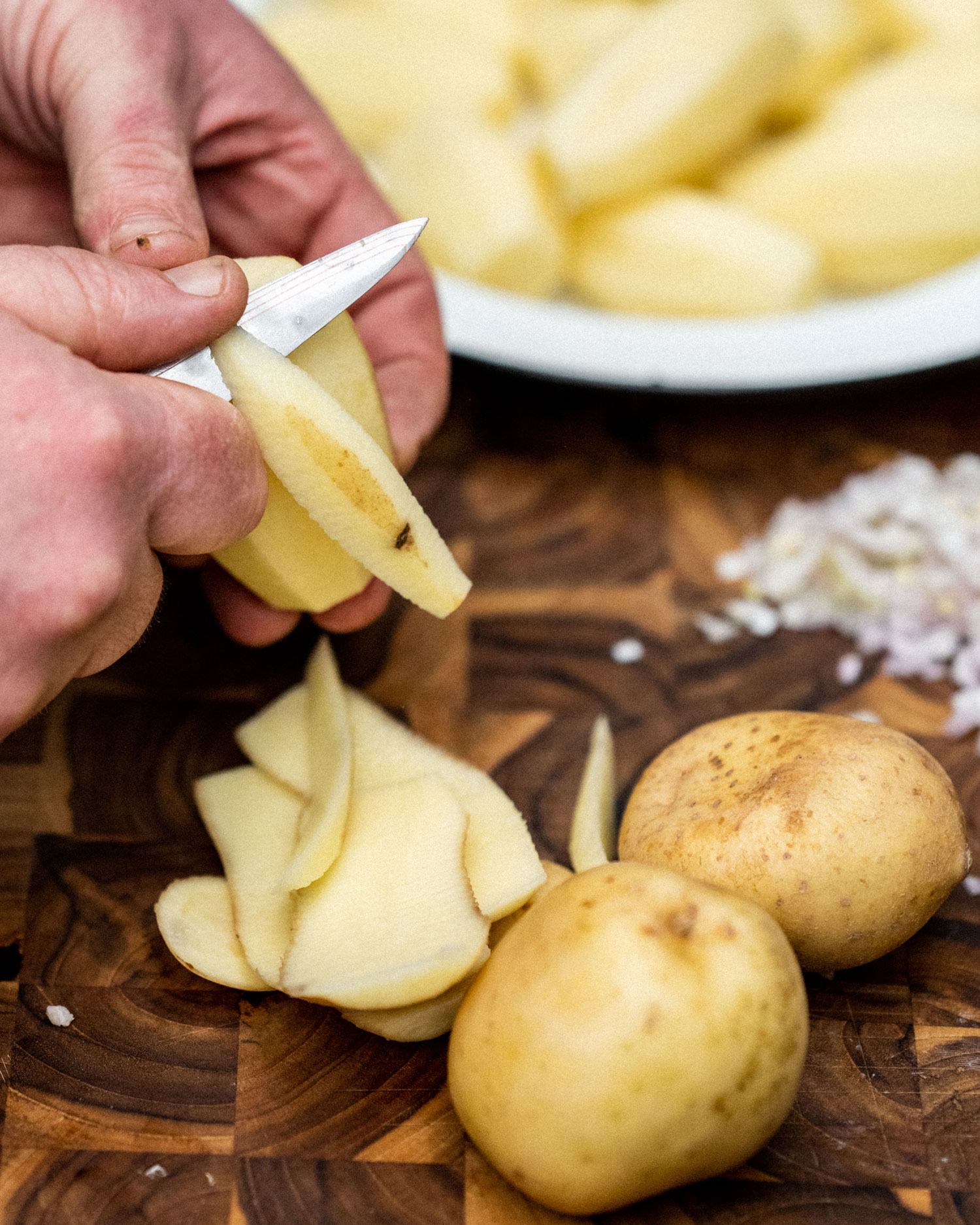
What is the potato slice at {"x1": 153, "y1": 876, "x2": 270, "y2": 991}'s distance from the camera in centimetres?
106

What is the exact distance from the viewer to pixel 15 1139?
39.2 inches

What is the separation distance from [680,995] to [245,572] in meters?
0.59

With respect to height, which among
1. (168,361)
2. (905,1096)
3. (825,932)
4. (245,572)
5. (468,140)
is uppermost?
(168,361)

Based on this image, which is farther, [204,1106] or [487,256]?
[487,256]

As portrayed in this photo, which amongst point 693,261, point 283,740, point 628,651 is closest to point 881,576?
point 628,651

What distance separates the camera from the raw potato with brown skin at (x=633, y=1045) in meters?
0.86

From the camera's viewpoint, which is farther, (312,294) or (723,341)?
(723,341)

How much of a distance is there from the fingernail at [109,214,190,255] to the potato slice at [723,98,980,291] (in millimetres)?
984

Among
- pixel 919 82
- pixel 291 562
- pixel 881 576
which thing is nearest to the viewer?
pixel 291 562

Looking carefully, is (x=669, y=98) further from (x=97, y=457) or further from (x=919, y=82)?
(x=97, y=457)

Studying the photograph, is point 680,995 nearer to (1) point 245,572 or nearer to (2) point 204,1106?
(2) point 204,1106

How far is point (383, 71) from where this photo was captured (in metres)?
1.86

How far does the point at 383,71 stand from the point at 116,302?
1088 millimetres

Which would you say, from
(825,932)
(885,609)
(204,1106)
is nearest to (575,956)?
(825,932)
